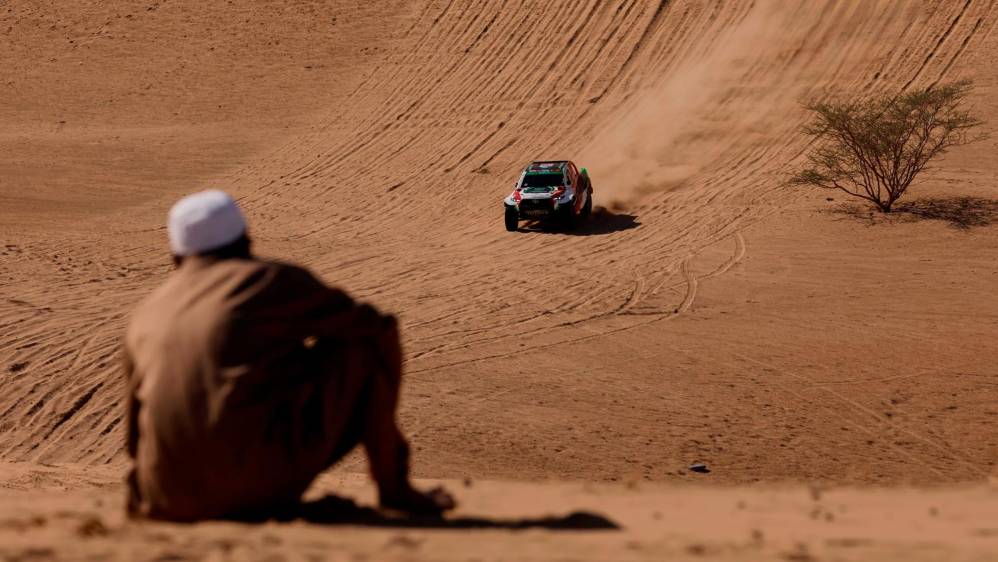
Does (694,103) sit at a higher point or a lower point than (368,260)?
higher

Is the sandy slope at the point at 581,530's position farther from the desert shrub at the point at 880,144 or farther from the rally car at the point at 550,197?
the desert shrub at the point at 880,144

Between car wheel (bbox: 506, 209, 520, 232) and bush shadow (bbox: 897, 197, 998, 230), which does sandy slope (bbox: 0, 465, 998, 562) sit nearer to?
bush shadow (bbox: 897, 197, 998, 230)

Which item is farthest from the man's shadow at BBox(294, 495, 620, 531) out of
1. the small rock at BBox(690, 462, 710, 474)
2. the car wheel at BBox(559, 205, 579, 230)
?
the car wheel at BBox(559, 205, 579, 230)

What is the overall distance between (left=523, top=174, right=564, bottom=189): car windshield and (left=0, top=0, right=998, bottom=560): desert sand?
94 centimetres

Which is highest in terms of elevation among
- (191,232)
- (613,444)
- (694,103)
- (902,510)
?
(694,103)

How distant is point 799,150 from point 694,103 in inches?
167

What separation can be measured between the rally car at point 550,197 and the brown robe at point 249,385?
18.0 meters

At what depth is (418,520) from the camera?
5.22m

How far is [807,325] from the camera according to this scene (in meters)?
16.2

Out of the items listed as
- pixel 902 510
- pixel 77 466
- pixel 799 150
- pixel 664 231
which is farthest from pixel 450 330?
pixel 799 150

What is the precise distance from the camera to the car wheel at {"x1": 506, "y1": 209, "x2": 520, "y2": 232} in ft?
77.4

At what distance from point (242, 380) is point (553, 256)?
16625mm

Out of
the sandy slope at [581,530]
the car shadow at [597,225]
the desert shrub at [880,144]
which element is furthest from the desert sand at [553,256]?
the desert shrub at [880,144]

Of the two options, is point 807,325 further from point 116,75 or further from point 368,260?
point 116,75
